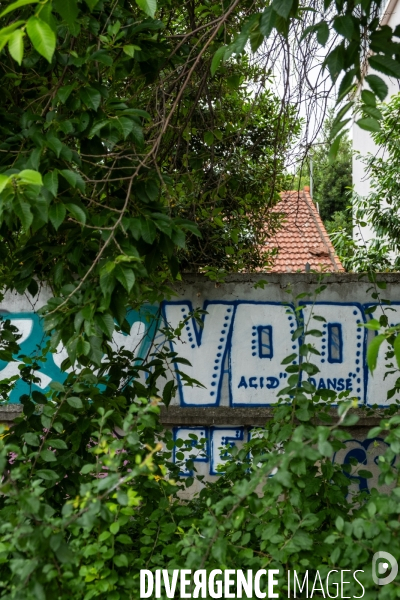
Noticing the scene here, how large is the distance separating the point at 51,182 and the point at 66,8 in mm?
530

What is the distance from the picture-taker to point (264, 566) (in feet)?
7.23

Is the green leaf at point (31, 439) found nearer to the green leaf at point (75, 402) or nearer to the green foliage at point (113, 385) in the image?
the green foliage at point (113, 385)

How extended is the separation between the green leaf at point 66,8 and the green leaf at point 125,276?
777 mm

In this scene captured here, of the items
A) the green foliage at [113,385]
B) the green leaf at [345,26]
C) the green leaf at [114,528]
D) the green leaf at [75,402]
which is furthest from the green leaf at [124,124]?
the green leaf at [114,528]

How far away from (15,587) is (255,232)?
417 cm

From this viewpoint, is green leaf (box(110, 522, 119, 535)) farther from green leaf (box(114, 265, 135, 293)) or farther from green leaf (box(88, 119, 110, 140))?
green leaf (box(88, 119, 110, 140))

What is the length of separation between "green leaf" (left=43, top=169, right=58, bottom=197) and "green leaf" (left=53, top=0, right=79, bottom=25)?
48 centimetres

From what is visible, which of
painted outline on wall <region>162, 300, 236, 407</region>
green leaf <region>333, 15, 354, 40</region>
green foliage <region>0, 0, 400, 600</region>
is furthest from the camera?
painted outline on wall <region>162, 300, 236, 407</region>

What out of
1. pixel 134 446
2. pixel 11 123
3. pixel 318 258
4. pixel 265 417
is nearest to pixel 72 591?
pixel 134 446

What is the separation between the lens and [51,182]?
2.26m

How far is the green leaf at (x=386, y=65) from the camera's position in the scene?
2211mm

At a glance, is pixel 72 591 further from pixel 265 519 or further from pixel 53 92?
pixel 53 92

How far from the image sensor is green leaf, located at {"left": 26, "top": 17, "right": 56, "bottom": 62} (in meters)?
1.81

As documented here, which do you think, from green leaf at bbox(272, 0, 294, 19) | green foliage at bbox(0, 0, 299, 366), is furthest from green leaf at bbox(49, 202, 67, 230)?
green leaf at bbox(272, 0, 294, 19)
